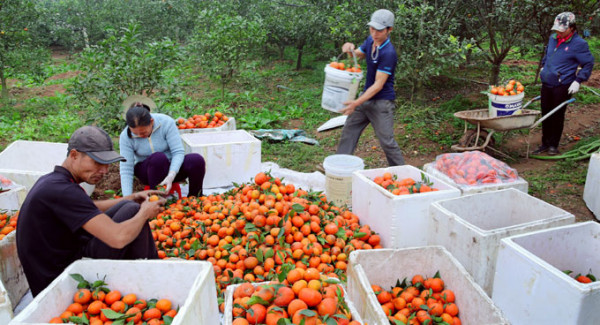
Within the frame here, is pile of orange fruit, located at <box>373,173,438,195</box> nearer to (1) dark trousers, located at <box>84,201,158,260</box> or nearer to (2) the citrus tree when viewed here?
(1) dark trousers, located at <box>84,201,158,260</box>

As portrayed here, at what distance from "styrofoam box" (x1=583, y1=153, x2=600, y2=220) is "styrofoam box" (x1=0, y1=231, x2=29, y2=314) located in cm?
492

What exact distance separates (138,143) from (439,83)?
7.41 metres

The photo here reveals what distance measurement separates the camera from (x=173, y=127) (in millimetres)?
4383

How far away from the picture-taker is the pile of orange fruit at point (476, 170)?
352 cm

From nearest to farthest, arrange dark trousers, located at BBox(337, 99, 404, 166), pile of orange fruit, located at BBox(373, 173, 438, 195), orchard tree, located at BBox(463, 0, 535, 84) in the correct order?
pile of orange fruit, located at BBox(373, 173, 438, 195), dark trousers, located at BBox(337, 99, 404, 166), orchard tree, located at BBox(463, 0, 535, 84)

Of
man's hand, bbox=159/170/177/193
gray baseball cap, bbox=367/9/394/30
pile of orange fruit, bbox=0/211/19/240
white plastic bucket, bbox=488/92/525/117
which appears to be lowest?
pile of orange fruit, bbox=0/211/19/240

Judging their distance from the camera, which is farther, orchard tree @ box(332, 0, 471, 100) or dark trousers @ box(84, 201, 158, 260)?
orchard tree @ box(332, 0, 471, 100)

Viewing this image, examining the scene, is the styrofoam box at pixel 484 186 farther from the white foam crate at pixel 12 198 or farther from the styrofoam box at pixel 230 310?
the white foam crate at pixel 12 198

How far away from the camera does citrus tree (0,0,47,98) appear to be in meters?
8.89

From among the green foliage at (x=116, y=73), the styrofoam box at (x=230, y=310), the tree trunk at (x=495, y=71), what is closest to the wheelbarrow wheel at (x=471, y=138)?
the tree trunk at (x=495, y=71)

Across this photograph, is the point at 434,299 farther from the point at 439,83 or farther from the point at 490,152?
the point at 439,83

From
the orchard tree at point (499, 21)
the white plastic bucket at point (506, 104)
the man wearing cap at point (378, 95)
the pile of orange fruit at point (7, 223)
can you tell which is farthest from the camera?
the orchard tree at point (499, 21)

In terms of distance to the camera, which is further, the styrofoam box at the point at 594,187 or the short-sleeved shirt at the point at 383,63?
the short-sleeved shirt at the point at 383,63

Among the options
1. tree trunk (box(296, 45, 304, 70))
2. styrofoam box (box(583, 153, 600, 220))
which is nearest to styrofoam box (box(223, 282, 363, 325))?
styrofoam box (box(583, 153, 600, 220))
